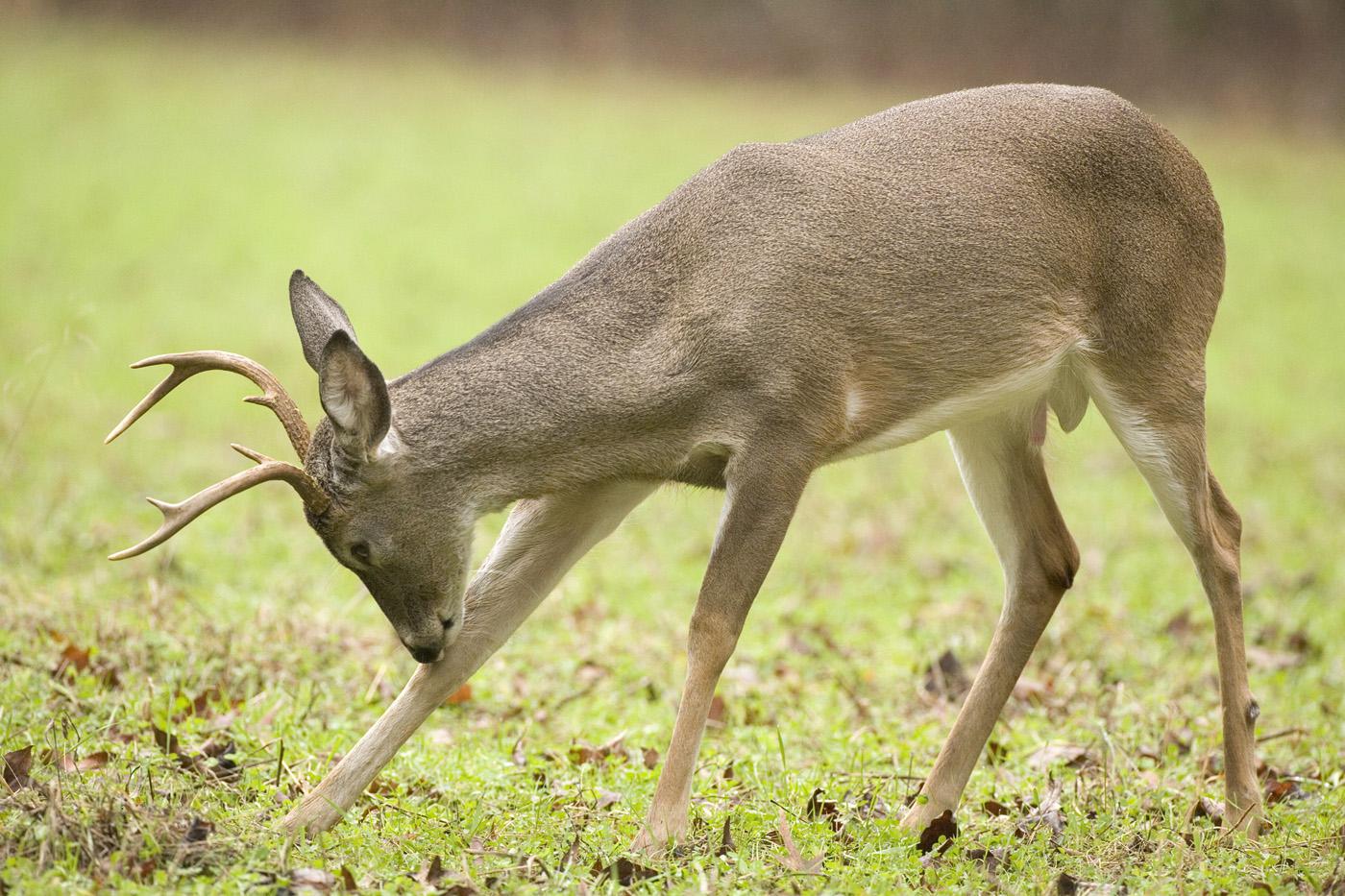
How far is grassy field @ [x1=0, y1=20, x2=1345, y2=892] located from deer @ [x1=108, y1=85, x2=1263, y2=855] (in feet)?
1.02

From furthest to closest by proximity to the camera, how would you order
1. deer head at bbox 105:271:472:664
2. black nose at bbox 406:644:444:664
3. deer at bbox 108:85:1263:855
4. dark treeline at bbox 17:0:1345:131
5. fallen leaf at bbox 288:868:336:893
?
1. dark treeline at bbox 17:0:1345:131
2. black nose at bbox 406:644:444:664
3. deer at bbox 108:85:1263:855
4. deer head at bbox 105:271:472:664
5. fallen leaf at bbox 288:868:336:893

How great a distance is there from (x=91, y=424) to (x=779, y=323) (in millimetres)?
6986

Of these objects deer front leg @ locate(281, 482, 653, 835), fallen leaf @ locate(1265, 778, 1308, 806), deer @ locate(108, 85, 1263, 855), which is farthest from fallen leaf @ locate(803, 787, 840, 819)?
fallen leaf @ locate(1265, 778, 1308, 806)

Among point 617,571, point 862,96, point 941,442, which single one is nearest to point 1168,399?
point 617,571

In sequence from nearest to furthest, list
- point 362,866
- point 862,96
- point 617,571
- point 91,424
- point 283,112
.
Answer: point 362,866 → point 617,571 → point 91,424 → point 283,112 → point 862,96

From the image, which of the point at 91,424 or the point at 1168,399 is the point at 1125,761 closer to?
the point at 1168,399

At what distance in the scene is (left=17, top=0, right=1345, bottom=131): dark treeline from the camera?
2612cm

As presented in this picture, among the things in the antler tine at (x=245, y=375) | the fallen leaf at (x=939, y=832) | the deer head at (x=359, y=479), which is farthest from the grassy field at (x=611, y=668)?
the antler tine at (x=245, y=375)

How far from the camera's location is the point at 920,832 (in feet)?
14.8

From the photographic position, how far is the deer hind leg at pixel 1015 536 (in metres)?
5.05

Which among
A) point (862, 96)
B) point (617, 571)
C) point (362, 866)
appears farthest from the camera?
point (862, 96)

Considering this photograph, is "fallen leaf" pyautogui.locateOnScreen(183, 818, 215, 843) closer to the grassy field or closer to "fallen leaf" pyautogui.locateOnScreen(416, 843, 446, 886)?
the grassy field

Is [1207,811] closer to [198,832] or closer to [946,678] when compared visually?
[946,678]

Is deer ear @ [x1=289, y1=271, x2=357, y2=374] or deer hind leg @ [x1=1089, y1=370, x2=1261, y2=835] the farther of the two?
deer hind leg @ [x1=1089, y1=370, x2=1261, y2=835]
